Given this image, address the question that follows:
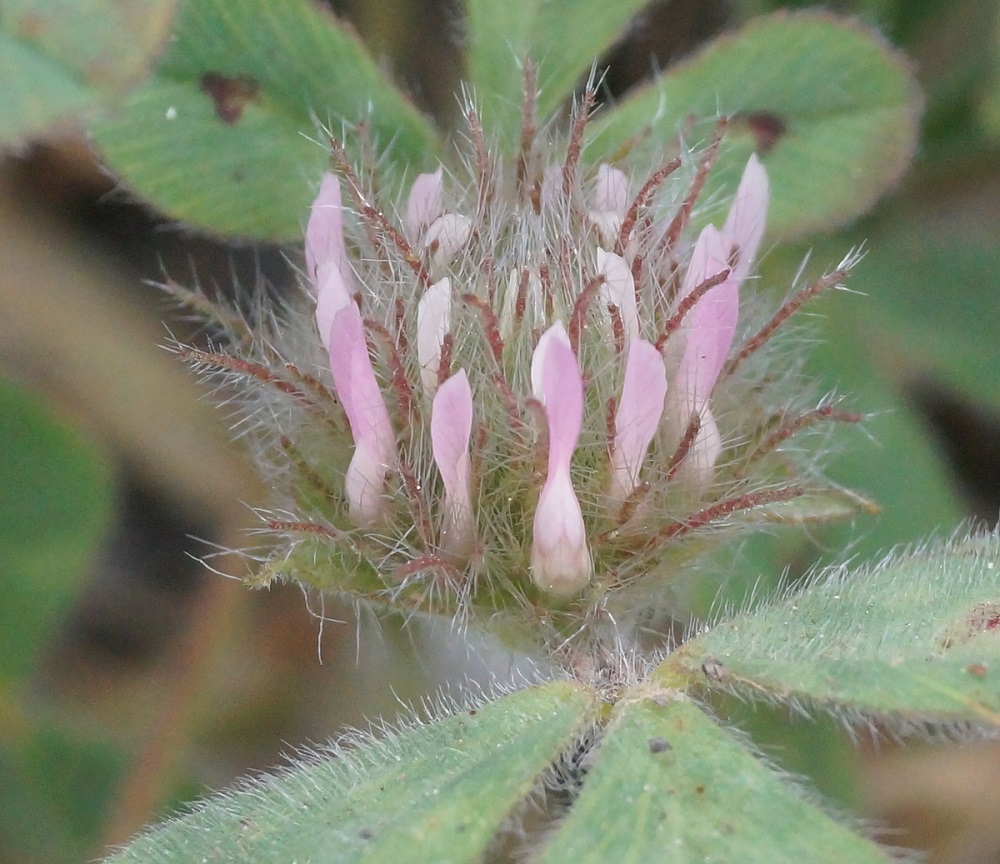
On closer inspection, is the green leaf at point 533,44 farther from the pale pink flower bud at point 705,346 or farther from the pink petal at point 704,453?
the pink petal at point 704,453

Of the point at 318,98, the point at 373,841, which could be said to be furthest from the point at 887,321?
the point at 373,841

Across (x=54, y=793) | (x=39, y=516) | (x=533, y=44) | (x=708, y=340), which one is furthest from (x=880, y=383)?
(x=54, y=793)

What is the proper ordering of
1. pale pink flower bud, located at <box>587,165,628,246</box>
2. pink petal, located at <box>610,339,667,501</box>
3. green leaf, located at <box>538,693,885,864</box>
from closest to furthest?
green leaf, located at <box>538,693,885,864</box> → pink petal, located at <box>610,339,667,501</box> → pale pink flower bud, located at <box>587,165,628,246</box>

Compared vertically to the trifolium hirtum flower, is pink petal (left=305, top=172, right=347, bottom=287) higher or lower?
higher

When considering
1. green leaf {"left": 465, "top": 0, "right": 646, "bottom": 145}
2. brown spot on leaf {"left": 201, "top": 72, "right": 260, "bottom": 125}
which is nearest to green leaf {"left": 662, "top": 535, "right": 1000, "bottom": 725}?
A: green leaf {"left": 465, "top": 0, "right": 646, "bottom": 145}

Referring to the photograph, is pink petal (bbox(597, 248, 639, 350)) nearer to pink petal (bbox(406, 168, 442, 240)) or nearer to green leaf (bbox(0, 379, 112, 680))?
pink petal (bbox(406, 168, 442, 240))

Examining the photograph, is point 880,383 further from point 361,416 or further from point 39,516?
point 39,516

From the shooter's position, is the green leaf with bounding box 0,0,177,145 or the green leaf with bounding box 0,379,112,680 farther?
the green leaf with bounding box 0,379,112,680

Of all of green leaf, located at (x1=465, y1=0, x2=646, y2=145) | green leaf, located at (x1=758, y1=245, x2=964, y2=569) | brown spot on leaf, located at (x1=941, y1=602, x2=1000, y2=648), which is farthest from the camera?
green leaf, located at (x1=758, y1=245, x2=964, y2=569)
